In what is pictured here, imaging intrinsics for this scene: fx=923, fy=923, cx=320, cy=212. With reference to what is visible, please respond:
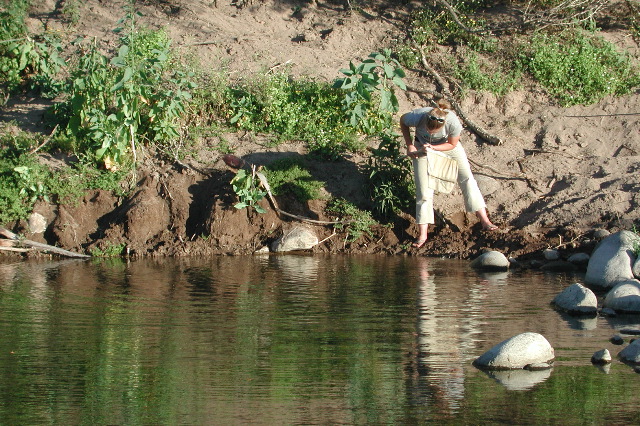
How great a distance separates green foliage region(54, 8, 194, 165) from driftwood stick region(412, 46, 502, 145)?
12.0 ft

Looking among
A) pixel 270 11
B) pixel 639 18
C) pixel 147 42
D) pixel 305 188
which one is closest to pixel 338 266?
pixel 305 188

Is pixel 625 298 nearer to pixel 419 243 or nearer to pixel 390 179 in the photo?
pixel 419 243

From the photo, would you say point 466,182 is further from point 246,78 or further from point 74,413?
point 74,413

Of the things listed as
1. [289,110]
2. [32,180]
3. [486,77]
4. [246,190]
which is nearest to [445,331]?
[246,190]

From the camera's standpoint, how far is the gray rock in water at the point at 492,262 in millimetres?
10328

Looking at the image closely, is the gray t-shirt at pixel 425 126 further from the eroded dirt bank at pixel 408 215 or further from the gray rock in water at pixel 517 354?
the gray rock in water at pixel 517 354

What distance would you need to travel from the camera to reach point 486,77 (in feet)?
45.1

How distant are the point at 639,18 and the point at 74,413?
12.0 m

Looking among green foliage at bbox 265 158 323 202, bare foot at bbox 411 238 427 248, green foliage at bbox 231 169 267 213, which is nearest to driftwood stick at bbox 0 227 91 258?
green foliage at bbox 231 169 267 213

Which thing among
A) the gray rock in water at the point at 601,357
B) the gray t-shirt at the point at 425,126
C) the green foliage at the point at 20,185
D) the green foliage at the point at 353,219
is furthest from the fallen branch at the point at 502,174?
the gray rock in water at the point at 601,357

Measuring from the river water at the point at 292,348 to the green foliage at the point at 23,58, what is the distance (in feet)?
12.9

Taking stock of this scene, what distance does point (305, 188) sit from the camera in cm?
1196

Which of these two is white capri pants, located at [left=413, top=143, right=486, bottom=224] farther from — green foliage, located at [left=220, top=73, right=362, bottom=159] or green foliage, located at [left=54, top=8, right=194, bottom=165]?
green foliage, located at [left=54, top=8, right=194, bottom=165]

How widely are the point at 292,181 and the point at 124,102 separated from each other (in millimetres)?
2373
